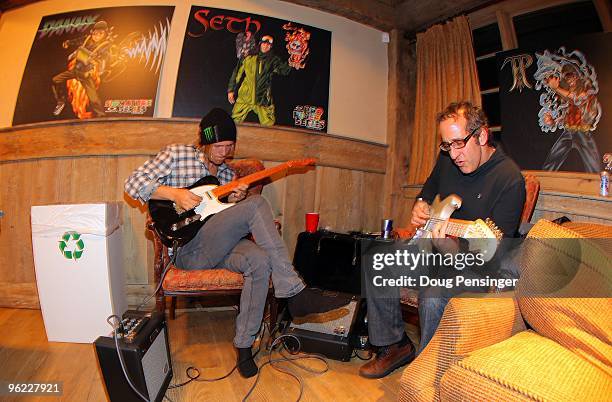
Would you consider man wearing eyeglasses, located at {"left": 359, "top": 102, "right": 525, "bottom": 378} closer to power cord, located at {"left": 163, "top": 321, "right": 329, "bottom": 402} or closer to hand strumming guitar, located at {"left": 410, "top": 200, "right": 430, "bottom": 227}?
hand strumming guitar, located at {"left": 410, "top": 200, "right": 430, "bottom": 227}

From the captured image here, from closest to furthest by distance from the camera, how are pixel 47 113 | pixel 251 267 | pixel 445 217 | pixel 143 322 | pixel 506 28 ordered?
pixel 143 322 → pixel 445 217 → pixel 251 267 → pixel 47 113 → pixel 506 28

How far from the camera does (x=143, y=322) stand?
→ 59.4 inches

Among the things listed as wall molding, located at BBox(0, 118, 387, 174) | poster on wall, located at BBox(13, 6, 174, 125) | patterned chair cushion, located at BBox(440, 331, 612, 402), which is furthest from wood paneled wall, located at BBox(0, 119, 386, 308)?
patterned chair cushion, located at BBox(440, 331, 612, 402)

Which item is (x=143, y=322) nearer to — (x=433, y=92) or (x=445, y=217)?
(x=445, y=217)

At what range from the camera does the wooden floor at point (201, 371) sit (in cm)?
167

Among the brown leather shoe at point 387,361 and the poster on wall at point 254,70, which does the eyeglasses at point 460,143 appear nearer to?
the brown leather shoe at point 387,361

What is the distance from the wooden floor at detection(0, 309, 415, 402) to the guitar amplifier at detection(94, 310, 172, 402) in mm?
256

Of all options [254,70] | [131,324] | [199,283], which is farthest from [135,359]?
[254,70]

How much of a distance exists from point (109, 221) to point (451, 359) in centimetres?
206

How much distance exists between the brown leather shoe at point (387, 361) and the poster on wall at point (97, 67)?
2.39m

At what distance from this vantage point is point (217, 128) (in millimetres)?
2189

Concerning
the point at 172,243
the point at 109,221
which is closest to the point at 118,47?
the point at 109,221

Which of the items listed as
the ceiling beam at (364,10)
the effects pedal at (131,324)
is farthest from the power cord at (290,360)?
the ceiling beam at (364,10)

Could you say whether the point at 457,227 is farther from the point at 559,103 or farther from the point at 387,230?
the point at 559,103
